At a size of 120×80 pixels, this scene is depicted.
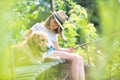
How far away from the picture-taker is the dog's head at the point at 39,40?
830 mm

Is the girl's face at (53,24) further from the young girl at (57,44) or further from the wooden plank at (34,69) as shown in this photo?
the wooden plank at (34,69)

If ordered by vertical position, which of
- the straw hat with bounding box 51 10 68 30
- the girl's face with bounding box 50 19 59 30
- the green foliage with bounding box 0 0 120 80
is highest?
the straw hat with bounding box 51 10 68 30

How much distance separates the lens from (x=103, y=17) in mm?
352

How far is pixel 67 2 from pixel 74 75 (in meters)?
0.29

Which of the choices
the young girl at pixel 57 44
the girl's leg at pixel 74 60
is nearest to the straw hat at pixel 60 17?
the young girl at pixel 57 44

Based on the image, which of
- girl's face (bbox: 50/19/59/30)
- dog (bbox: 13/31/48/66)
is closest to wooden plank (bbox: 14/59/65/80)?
dog (bbox: 13/31/48/66)

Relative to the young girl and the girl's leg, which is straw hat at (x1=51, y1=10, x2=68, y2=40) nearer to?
the young girl

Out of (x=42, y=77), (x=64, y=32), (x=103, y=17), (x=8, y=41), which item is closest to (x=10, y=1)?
(x=8, y=41)

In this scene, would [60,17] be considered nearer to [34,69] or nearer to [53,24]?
[53,24]

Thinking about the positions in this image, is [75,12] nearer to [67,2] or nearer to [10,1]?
[67,2]

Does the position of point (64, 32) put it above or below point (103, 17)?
above

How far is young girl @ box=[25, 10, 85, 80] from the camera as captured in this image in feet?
3.08

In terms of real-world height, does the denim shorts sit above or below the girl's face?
below

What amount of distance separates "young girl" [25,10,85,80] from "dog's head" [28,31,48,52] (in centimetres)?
3
